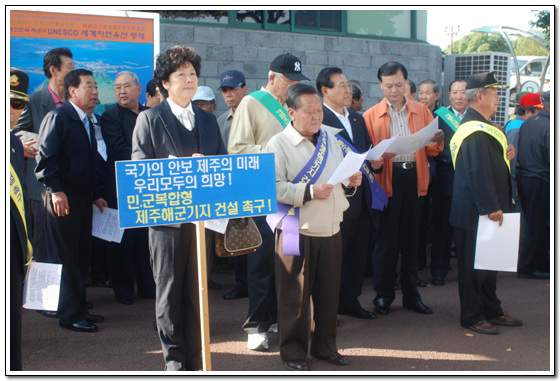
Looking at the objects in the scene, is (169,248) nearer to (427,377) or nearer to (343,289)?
(427,377)

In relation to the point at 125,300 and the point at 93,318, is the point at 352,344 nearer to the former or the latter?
the point at 93,318

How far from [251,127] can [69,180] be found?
5.08 feet

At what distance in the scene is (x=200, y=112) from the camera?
13.5 feet

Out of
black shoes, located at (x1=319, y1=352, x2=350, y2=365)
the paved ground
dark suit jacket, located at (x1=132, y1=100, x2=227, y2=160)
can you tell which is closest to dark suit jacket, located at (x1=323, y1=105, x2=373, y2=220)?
the paved ground

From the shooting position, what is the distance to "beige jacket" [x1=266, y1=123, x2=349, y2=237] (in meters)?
4.11

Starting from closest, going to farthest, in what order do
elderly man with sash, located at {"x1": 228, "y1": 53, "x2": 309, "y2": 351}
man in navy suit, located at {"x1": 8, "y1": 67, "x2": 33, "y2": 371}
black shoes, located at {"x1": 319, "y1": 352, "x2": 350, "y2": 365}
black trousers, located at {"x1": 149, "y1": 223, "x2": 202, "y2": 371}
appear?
man in navy suit, located at {"x1": 8, "y1": 67, "x2": 33, "y2": 371} < black trousers, located at {"x1": 149, "y1": 223, "x2": 202, "y2": 371} < black shoes, located at {"x1": 319, "y1": 352, "x2": 350, "y2": 365} < elderly man with sash, located at {"x1": 228, "y1": 53, "x2": 309, "y2": 351}

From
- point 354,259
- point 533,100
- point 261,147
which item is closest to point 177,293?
point 261,147

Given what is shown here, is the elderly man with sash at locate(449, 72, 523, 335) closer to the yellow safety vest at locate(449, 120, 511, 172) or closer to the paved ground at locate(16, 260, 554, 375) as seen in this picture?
the yellow safety vest at locate(449, 120, 511, 172)

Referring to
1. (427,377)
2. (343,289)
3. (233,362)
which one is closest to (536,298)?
(343,289)

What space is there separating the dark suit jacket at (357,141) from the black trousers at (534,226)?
9.44ft

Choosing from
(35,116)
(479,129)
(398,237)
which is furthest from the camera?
(398,237)

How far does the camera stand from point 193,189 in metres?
3.31

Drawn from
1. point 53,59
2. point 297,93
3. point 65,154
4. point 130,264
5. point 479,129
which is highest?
point 53,59

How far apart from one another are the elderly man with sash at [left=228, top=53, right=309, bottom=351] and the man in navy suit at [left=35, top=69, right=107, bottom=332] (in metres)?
1.30
